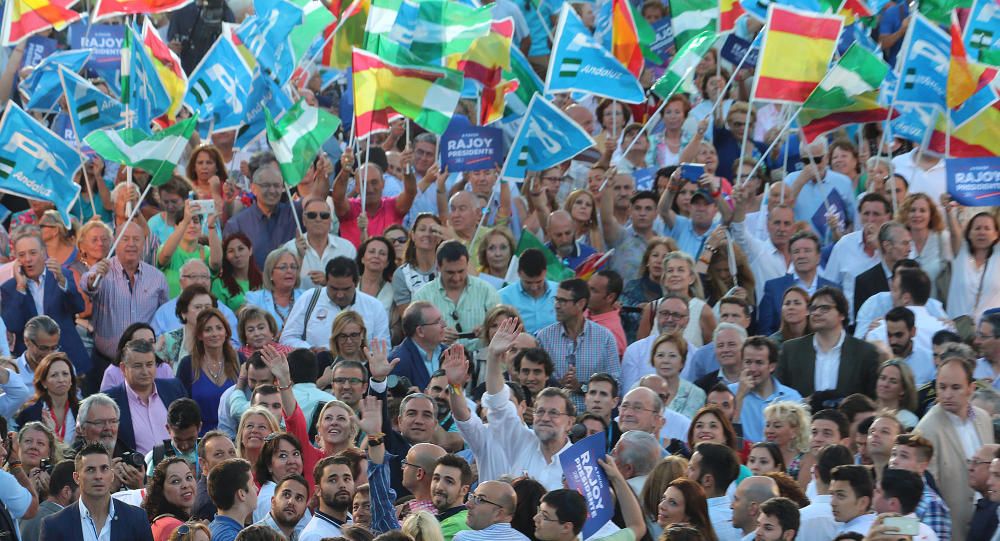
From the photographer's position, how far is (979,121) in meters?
15.6

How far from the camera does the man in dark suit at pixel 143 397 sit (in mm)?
13117

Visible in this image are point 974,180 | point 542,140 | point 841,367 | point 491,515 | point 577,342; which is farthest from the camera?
point 542,140

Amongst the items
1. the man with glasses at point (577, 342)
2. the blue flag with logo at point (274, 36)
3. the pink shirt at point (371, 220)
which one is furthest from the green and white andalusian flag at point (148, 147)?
the man with glasses at point (577, 342)

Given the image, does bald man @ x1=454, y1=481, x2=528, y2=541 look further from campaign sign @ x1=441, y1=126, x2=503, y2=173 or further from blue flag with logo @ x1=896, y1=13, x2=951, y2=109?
blue flag with logo @ x1=896, y1=13, x2=951, y2=109

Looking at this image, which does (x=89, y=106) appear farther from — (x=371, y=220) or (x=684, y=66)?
(x=684, y=66)

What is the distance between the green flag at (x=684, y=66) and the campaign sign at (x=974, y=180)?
9.11 ft

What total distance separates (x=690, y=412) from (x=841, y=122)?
380cm

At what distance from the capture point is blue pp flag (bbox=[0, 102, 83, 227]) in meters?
15.4

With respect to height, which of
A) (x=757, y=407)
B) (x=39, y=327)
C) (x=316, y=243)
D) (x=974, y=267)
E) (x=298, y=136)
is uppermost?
(x=974, y=267)

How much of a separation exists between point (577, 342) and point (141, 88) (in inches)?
179

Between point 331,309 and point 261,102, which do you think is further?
point 261,102

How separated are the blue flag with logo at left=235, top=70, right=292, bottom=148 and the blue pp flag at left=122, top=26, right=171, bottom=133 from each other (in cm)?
65

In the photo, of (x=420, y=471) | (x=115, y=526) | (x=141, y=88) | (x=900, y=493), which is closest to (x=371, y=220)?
(x=141, y=88)

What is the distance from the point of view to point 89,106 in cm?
1670
